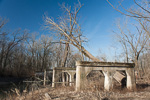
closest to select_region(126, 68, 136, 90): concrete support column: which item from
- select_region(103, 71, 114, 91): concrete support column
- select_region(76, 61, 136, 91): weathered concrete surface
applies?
select_region(76, 61, 136, 91): weathered concrete surface

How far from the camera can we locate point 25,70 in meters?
33.7

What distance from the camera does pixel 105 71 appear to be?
870 cm

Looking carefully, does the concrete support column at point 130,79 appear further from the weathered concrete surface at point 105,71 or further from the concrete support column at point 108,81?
the concrete support column at point 108,81

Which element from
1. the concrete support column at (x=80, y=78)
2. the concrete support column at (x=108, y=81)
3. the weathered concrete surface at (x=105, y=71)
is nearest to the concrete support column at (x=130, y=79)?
the weathered concrete surface at (x=105, y=71)

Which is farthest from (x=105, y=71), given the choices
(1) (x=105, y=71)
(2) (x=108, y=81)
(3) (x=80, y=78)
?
(3) (x=80, y=78)

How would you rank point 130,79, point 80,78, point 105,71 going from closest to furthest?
point 80,78 < point 105,71 < point 130,79

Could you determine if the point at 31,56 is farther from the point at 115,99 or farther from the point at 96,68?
the point at 115,99

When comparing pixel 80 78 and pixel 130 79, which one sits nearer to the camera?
pixel 80 78

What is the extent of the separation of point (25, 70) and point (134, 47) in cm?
2887

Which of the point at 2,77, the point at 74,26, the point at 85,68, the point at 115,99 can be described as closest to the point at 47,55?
the point at 2,77

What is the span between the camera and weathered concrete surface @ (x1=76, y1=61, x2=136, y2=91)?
834cm

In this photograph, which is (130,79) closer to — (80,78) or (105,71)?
(105,71)

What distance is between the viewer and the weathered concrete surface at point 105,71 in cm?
834

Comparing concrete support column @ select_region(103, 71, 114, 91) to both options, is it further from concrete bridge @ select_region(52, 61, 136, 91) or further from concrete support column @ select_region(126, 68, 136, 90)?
concrete support column @ select_region(126, 68, 136, 90)
